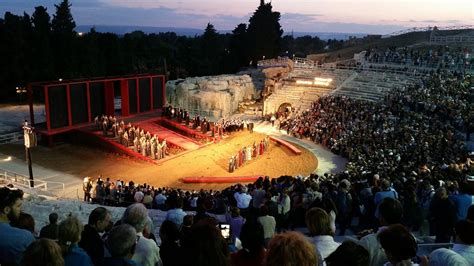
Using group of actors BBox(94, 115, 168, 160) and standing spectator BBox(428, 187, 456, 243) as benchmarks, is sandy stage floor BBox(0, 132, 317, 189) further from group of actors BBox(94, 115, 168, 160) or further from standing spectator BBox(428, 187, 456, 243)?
standing spectator BBox(428, 187, 456, 243)

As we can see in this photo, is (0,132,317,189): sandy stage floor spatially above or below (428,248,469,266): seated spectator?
below

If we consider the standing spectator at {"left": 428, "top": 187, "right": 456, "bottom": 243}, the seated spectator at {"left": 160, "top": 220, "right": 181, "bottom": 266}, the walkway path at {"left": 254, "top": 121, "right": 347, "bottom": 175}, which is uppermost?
the seated spectator at {"left": 160, "top": 220, "right": 181, "bottom": 266}

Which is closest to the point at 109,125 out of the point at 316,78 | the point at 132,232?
the point at 316,78

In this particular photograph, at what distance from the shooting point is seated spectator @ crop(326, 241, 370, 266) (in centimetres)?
358

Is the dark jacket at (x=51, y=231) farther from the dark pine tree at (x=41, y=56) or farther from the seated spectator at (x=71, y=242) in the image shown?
the dark pine tree at (x=41, y=56)

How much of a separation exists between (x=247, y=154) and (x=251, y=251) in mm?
21161

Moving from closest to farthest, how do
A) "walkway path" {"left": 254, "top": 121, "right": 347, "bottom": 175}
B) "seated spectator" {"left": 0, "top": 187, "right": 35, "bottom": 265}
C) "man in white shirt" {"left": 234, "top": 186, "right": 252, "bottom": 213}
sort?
1. "seated spectator" {"left": 0, "top": 187, "right": 35, "bottom": 265}
2. "man in white shirt" {"left": 234, "top": 186, "right": 252, "bottom": 213}
3. "walkway path" {"left": 254, "top": 121, "right": 347, "bottom": 175}

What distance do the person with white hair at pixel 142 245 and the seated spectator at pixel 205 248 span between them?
1.06 metres

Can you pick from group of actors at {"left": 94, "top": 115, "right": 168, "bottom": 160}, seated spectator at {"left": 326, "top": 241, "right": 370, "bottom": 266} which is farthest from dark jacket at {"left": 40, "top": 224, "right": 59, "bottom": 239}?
group of actors at {"left": 94, "top": 115, "right": 168, "bottom": 160}

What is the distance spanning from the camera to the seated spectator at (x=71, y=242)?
4414 mm

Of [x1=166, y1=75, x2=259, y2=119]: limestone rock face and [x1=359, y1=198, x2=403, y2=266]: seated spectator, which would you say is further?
[x1=166, y1=75, x2=259, y2=119]: limestone rock face

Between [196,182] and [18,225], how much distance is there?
16.7 metres

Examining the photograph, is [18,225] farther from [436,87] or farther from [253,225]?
[436,87]

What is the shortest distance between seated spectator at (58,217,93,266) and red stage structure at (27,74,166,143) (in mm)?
23848
